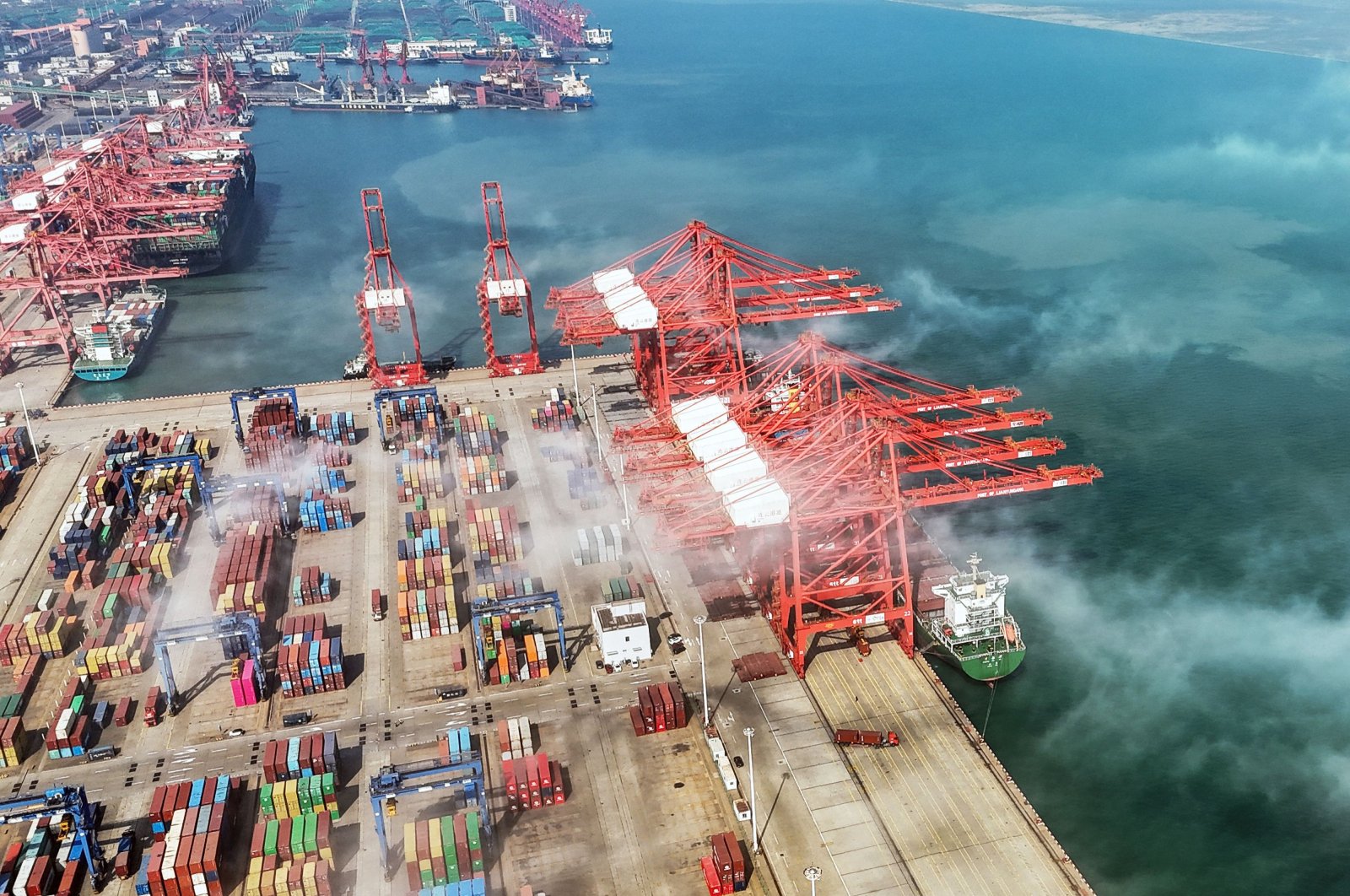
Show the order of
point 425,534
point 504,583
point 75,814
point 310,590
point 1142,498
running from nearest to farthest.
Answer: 1. point 75,814
2. point 310,590
3. point 504,583
4. point 425,534
5. point 1142,498

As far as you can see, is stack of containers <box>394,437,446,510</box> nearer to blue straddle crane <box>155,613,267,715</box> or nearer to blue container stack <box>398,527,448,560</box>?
blue container stack <box>398,527,448,560</box>

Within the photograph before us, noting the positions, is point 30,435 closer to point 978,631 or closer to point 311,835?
point 311,835

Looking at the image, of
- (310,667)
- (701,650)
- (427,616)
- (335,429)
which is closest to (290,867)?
(310,667)

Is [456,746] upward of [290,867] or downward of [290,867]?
upward

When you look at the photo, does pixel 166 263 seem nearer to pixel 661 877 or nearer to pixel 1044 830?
pixel 661 877

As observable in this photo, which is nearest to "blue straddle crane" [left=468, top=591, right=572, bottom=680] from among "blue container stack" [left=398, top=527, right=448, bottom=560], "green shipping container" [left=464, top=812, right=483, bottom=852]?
"blue container stack" [left=398, top=527, right=448, bottom=560]

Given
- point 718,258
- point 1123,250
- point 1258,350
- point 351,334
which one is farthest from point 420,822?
point 1123,250

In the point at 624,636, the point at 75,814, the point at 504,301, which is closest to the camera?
the point at 75,814
